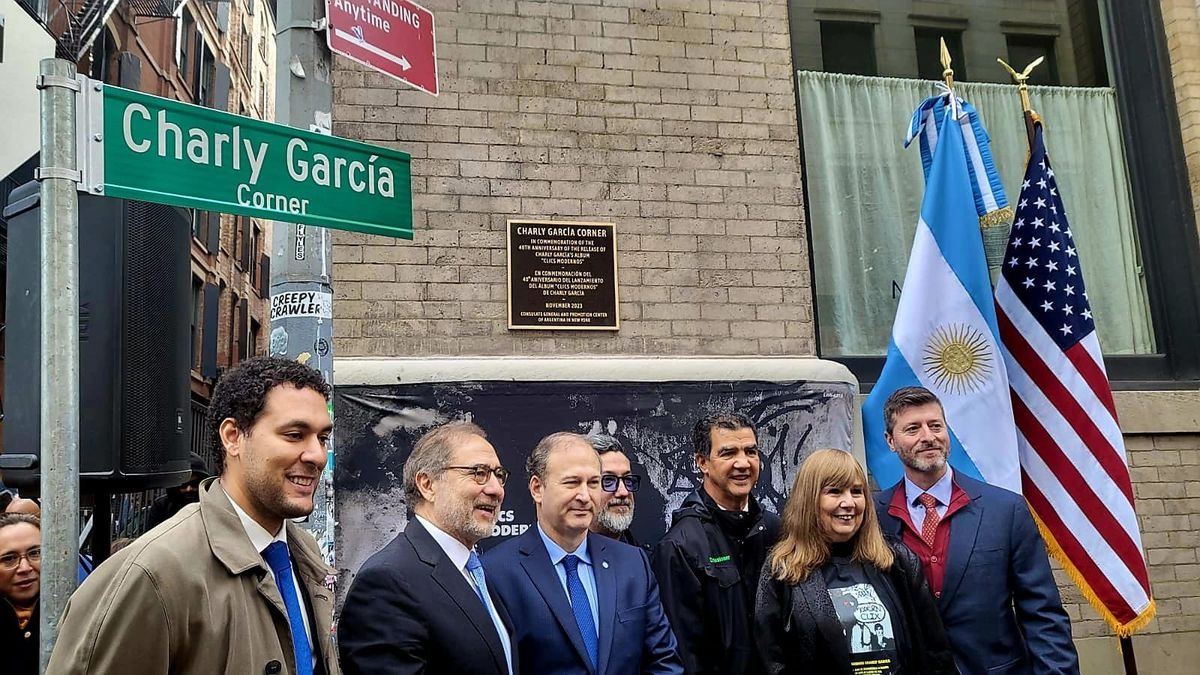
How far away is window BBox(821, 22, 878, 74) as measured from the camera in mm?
7410

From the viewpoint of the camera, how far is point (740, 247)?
6762 mm

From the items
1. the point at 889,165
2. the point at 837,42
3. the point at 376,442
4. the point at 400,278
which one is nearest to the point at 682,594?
the point at 376,442

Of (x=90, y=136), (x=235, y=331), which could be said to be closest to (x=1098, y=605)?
(x=90, y=136)

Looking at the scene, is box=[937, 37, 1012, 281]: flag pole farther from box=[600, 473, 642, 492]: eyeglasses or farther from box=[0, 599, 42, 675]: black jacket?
box=[0, 599, 42, 675]: black jacket

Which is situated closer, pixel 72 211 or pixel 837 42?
pixel 72 211

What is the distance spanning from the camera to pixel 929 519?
4.15 m

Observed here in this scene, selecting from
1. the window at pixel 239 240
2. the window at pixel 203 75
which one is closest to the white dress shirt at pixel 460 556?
the window at pixel 203 75

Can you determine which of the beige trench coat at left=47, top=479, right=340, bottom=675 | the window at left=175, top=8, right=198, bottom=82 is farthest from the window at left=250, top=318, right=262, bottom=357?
the beige trench coat at left=47, top=479, right=340, bottom=675

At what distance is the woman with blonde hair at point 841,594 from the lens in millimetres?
3518

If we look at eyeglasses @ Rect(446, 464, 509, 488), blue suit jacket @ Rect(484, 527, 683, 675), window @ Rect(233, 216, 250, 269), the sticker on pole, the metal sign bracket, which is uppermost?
window @ Rect(233, 216, 250, 269)

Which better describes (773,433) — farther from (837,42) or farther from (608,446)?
(837,42)

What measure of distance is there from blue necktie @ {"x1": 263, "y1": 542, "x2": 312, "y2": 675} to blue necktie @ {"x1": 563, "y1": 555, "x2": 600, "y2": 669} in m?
1.30

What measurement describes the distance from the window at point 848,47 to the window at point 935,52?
1.26 ft

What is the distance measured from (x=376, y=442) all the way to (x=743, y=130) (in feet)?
10.8
